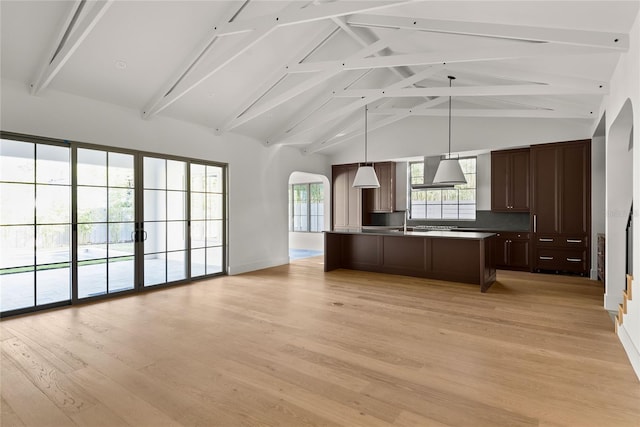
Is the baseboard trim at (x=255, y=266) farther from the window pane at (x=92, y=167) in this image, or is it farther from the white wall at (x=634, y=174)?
the white wall at (x=634, y=174)

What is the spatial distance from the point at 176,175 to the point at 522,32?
5.01 m

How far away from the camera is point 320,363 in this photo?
2705 millimetres

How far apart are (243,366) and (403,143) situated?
263 inches

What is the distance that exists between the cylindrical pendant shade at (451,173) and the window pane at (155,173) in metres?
4.29

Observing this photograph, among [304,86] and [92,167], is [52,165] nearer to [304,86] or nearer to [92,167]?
[92,167]

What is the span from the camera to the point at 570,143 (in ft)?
20.2

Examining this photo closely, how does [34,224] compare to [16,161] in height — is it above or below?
below

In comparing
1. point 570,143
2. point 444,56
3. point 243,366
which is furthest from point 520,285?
point 243,366

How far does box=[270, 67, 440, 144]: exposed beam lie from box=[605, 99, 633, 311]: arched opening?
2.59 meters

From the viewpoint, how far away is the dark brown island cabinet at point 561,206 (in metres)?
6.05

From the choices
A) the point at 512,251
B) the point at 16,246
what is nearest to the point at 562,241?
the point at 512,251

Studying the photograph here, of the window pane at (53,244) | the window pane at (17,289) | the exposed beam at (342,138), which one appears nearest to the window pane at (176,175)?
the window pane at (53,244)

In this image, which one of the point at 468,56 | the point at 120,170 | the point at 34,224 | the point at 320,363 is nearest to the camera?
the point at 320,363

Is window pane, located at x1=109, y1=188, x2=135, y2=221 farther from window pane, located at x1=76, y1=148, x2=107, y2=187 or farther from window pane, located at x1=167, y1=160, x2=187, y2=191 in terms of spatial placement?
window pane, located at x1=167, y1=160, x2=187, y2=191
